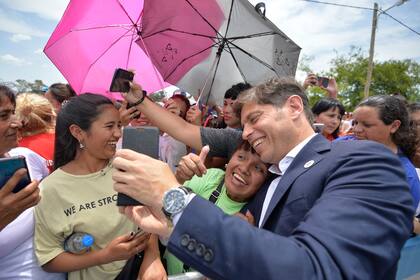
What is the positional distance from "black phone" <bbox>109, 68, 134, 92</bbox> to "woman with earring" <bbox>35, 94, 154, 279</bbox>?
130mm

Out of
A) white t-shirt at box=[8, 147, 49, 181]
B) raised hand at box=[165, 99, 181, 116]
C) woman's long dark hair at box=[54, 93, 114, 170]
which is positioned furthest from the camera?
raised hand at box=[165, 99, 181, 116]

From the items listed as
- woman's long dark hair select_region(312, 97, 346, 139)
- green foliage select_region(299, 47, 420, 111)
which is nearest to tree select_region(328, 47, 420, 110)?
green foliage select_region(299, 47, 420, 111)

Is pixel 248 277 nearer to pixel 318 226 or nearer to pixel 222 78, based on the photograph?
pixel 318 226

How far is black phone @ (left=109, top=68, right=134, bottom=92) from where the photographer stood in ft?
7.43

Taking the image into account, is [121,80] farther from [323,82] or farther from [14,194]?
[323,82]

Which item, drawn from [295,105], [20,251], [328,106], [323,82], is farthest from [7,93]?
[328,106]

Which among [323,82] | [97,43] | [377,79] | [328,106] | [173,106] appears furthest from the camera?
[377,79]

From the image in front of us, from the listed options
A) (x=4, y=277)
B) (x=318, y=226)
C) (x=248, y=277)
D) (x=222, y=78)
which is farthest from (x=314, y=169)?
(x=222, y=78)

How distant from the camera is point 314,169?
1.26m

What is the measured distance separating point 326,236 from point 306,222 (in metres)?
0.08

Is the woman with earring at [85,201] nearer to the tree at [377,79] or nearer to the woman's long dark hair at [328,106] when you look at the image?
the woman's long dark hair at [328,106]

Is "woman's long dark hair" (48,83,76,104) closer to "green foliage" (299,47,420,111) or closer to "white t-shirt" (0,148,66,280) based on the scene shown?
"white t-shirt" (0,148,66,280)

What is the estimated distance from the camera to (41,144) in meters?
2.97

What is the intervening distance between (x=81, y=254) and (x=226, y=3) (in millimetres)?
2299
